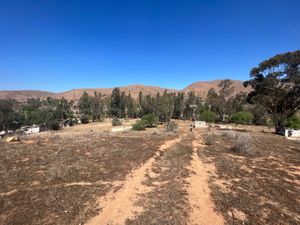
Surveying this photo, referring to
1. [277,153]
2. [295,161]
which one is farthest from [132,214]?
[277,153]

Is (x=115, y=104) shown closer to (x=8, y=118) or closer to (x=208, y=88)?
(x=8, y=118)

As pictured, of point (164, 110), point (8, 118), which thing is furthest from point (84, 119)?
point (164, 110)

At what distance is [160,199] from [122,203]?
1.19 m

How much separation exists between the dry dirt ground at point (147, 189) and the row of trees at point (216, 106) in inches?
622

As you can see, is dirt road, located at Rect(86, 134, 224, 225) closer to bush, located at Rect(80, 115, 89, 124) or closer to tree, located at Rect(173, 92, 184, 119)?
tree, located at Rect(173, 92, 184, 119)

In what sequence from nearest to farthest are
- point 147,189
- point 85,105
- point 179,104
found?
point 147,189
point 179,104
point 85,105

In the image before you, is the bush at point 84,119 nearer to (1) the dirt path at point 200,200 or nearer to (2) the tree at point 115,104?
(2) the tree at point 115,104

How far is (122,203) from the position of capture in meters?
5.89

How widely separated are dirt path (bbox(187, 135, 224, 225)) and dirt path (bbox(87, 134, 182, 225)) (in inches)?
59.8

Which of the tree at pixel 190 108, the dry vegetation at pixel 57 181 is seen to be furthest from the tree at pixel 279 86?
the tree at pixel 190 108

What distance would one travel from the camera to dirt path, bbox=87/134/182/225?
508 centimetres

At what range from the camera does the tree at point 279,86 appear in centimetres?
2241

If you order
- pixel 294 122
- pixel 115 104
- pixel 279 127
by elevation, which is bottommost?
pixel 279 127

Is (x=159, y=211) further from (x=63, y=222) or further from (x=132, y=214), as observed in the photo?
(x=63, y=222)
